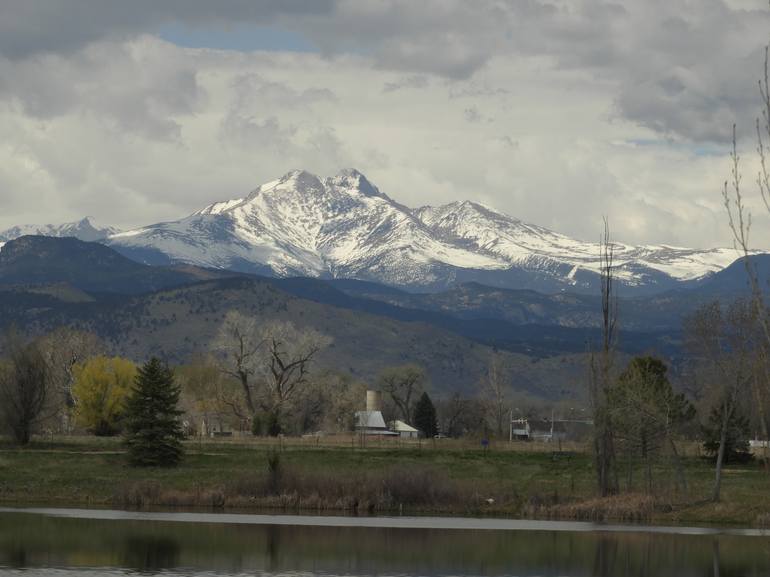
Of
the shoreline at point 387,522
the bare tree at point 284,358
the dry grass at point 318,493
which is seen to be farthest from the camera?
the bare tree at point 284,358

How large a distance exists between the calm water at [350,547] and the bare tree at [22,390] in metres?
27.8

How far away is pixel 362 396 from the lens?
7687 inches

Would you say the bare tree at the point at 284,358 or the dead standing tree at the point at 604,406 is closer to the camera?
the dead standing tree at the point at 604,406

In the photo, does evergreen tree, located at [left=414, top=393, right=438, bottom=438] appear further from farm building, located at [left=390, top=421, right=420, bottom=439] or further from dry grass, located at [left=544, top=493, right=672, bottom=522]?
dry grass, located at [left=544, top=493, right=672, bottom=522]

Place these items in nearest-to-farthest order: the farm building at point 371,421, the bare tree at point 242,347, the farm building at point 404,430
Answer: the bare tree at point 242,347 → the farm building at point 371,421 → the farm building at point 404,430

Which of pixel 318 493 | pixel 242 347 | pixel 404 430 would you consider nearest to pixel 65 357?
pixel 242 347

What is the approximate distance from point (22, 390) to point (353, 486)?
33.6 meters

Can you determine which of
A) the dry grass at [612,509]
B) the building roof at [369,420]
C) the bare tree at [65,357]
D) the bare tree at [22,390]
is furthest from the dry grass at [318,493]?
the building roof at [369,420]

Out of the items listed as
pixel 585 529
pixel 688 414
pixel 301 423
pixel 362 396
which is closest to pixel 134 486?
pixel 585 529

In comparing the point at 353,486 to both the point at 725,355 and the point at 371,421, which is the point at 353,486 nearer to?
the point at 725,355

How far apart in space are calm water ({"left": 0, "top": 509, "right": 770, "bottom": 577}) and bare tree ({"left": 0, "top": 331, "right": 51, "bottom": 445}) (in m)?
27.8

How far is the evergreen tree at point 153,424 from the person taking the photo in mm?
94062

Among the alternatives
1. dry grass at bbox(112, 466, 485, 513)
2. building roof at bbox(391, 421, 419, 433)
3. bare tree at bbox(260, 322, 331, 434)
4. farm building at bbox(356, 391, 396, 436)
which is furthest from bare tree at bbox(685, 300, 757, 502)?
bare tree at bbox(260, 322, 331, 434)

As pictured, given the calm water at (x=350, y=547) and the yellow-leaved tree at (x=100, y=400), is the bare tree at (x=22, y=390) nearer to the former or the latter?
the yellow-leaved tree at (x=100, y=400)
